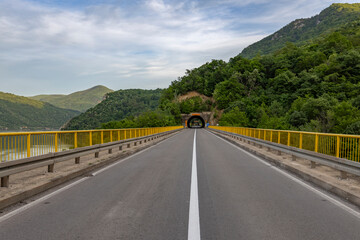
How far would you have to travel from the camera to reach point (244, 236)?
4.23 m

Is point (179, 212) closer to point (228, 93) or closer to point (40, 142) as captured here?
point (40, 142)

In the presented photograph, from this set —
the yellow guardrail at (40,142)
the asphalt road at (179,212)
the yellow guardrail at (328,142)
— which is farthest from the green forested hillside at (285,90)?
the asphalt road at (179,212)

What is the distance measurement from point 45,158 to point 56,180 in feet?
2.86

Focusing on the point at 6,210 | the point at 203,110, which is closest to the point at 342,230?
the point at 6,210

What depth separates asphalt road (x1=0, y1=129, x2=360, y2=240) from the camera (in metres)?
4.37

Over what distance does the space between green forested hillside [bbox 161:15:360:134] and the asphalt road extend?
51.6m

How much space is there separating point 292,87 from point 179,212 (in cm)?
11696

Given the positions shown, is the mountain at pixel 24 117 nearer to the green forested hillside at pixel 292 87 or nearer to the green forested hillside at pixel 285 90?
the green forested hillside at pixel 285 90

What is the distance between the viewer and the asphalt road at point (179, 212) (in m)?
4.37

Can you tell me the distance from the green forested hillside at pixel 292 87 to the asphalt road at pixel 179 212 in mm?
51566

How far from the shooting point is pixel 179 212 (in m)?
5.40

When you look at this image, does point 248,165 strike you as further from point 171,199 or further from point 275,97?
point 275,97

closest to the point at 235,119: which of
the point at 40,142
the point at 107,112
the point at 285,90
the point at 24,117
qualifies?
the point at 285,90

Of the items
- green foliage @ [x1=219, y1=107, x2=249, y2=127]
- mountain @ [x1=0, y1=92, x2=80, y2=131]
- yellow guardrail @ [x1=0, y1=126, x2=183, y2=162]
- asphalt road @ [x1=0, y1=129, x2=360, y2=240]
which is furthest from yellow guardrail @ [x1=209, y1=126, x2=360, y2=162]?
mountain @ [x1=0, y1=92, x2=80, y2=131]
